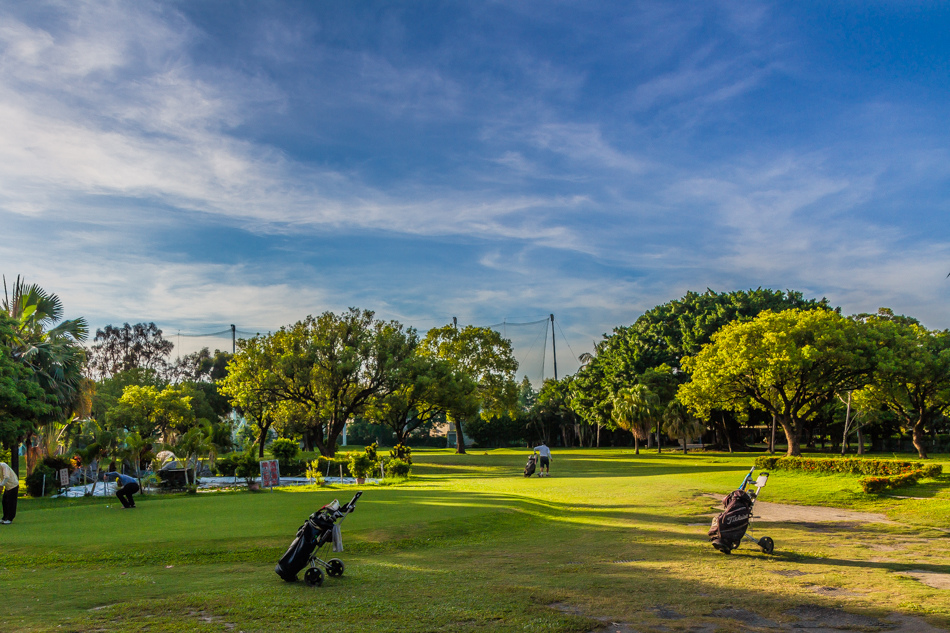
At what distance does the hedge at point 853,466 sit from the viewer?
20.2m

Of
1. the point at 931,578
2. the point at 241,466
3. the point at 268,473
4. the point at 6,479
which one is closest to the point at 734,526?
the point at 931,578

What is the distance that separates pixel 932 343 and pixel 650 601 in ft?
150

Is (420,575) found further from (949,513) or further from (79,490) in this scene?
(79,490)

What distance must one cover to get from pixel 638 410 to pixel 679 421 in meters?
3.65

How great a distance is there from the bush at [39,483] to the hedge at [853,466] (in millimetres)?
26505

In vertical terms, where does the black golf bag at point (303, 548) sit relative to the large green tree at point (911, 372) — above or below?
below

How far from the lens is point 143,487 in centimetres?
2714

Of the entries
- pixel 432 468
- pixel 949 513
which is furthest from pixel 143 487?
pixel 949 513

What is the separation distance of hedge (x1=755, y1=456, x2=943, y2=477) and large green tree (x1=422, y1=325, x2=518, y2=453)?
31157mm

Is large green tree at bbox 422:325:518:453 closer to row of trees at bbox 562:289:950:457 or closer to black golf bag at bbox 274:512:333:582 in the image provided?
row of trees at bbox 562:289:950:457

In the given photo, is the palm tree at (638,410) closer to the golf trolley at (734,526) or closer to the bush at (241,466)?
the bush at (241,466)

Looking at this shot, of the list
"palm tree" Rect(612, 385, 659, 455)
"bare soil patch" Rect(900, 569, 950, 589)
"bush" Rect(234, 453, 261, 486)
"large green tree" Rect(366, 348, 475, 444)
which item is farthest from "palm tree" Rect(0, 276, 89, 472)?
"palm tree" Rect(612, 385, 659, 455)

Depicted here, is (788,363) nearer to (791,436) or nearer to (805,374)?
(805,374)

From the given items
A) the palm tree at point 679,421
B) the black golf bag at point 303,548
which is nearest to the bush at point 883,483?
Result: the black golf bag at point 303,548
